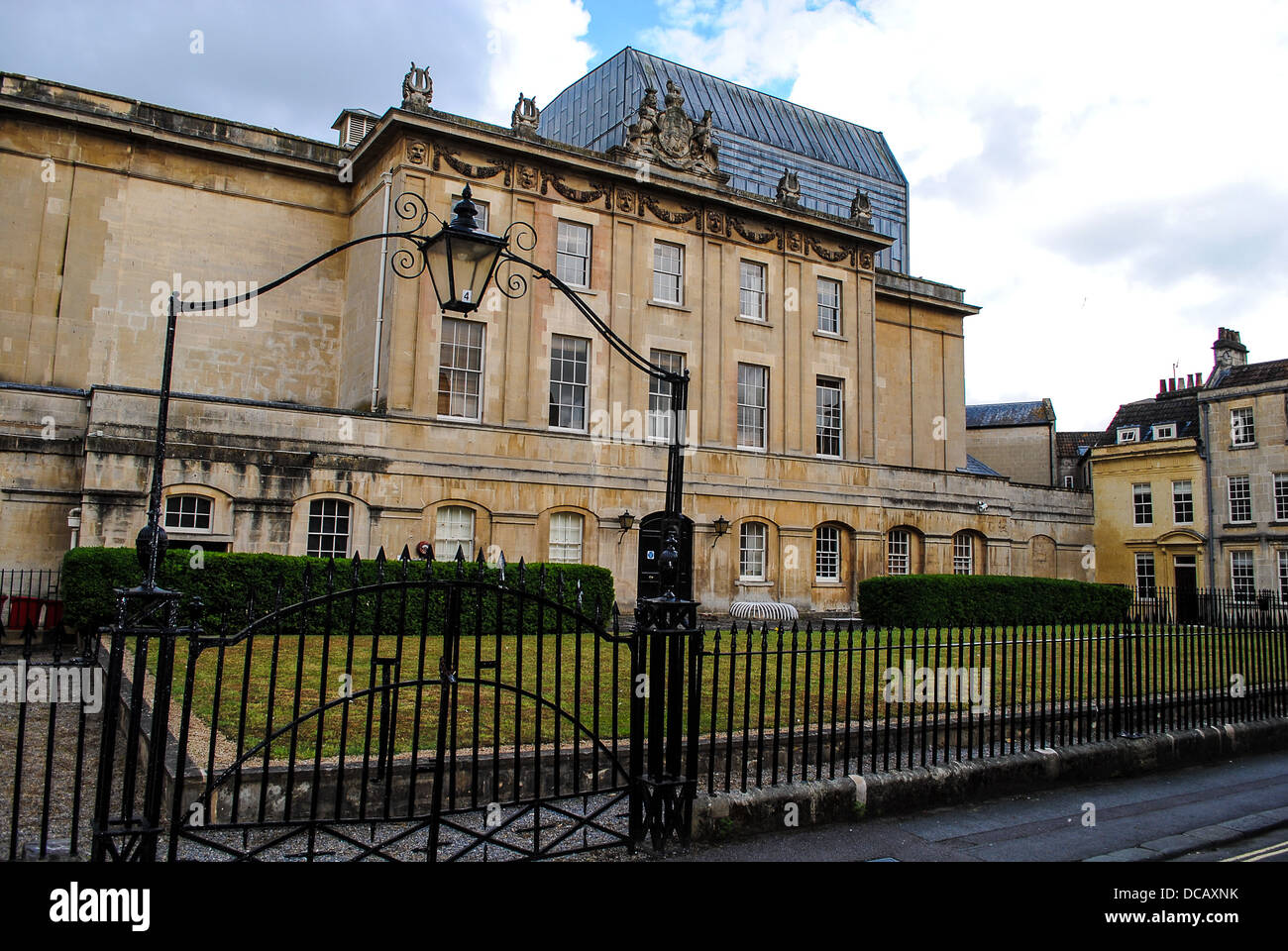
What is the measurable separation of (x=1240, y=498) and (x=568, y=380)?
29.0 meters

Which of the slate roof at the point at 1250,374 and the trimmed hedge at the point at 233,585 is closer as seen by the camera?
the trimmed hedge at the point at 233,585

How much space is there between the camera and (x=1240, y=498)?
36.4m

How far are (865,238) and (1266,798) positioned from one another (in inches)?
930

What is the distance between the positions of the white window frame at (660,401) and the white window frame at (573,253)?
2803 mm

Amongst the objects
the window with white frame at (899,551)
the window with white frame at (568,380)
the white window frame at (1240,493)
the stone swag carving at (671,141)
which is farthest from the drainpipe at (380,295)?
the white window frame at (1240,493)

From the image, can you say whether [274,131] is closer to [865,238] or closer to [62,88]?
[62,88]

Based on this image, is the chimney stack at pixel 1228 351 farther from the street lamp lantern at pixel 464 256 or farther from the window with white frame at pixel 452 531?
the street lamp lantern at pixel 464 256

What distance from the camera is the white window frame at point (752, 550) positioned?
83.5 ft

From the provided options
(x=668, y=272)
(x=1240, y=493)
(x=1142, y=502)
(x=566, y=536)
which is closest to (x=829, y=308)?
(x=668, y=272)

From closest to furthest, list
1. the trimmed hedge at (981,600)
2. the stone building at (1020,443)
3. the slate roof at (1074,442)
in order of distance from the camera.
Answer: the trimmed hedge at (981,600) < the stone building at (1020,443) < the slate roof at (1074,442)

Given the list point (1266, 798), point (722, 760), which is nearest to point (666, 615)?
point (722, 760)

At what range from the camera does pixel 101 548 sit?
51.5ft

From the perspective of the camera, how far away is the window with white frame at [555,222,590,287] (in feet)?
78.7

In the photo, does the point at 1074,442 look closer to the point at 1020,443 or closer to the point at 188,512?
the point at 1020,443
